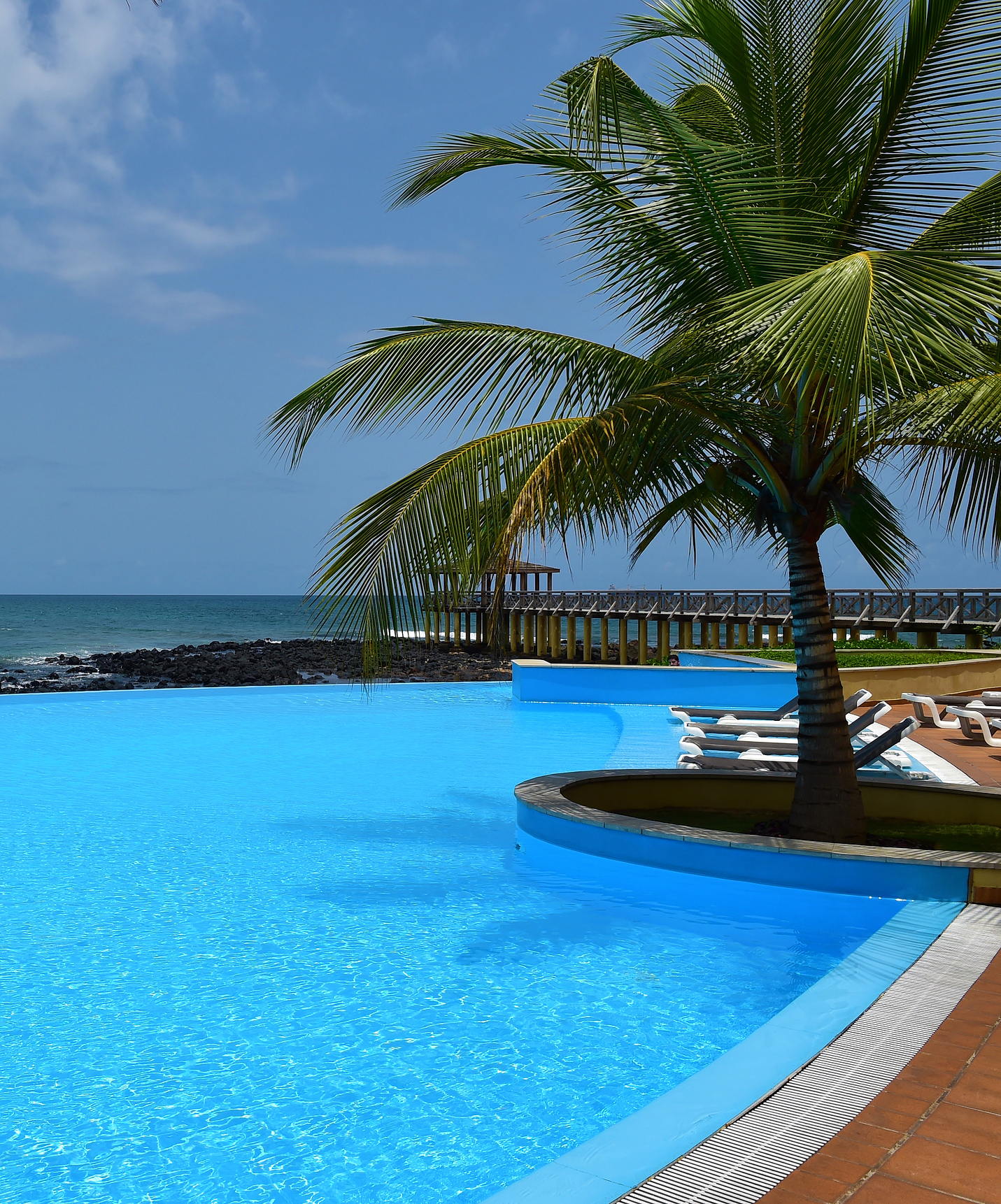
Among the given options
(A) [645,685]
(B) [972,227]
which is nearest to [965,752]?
(B) [972,227]

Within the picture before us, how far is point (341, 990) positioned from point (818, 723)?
3.23 meters

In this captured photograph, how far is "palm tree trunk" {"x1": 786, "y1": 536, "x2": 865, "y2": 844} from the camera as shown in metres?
5.71

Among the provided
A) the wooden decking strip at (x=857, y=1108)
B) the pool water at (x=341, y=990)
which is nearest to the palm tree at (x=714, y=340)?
the pool water at (x=341, y=990)

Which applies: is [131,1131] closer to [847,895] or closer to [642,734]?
[847,895]

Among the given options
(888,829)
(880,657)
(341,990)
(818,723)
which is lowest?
(341,990)

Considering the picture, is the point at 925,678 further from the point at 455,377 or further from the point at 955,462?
the point at 455,377

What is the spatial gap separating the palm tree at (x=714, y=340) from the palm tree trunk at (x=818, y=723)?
0.05ft

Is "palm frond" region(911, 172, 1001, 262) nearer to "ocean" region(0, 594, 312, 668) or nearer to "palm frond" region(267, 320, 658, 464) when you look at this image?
"palm frond" region(267, 320, 658, 464)

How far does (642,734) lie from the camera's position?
1263 cm

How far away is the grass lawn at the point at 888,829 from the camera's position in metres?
6.44

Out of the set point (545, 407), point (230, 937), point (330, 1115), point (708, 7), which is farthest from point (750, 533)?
point (330, 1115)

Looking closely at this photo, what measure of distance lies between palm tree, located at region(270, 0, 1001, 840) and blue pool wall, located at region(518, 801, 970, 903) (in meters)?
0.48

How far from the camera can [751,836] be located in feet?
18.5

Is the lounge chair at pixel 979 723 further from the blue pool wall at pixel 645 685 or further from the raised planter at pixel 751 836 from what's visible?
the blue pool wall at pixel 645 685
